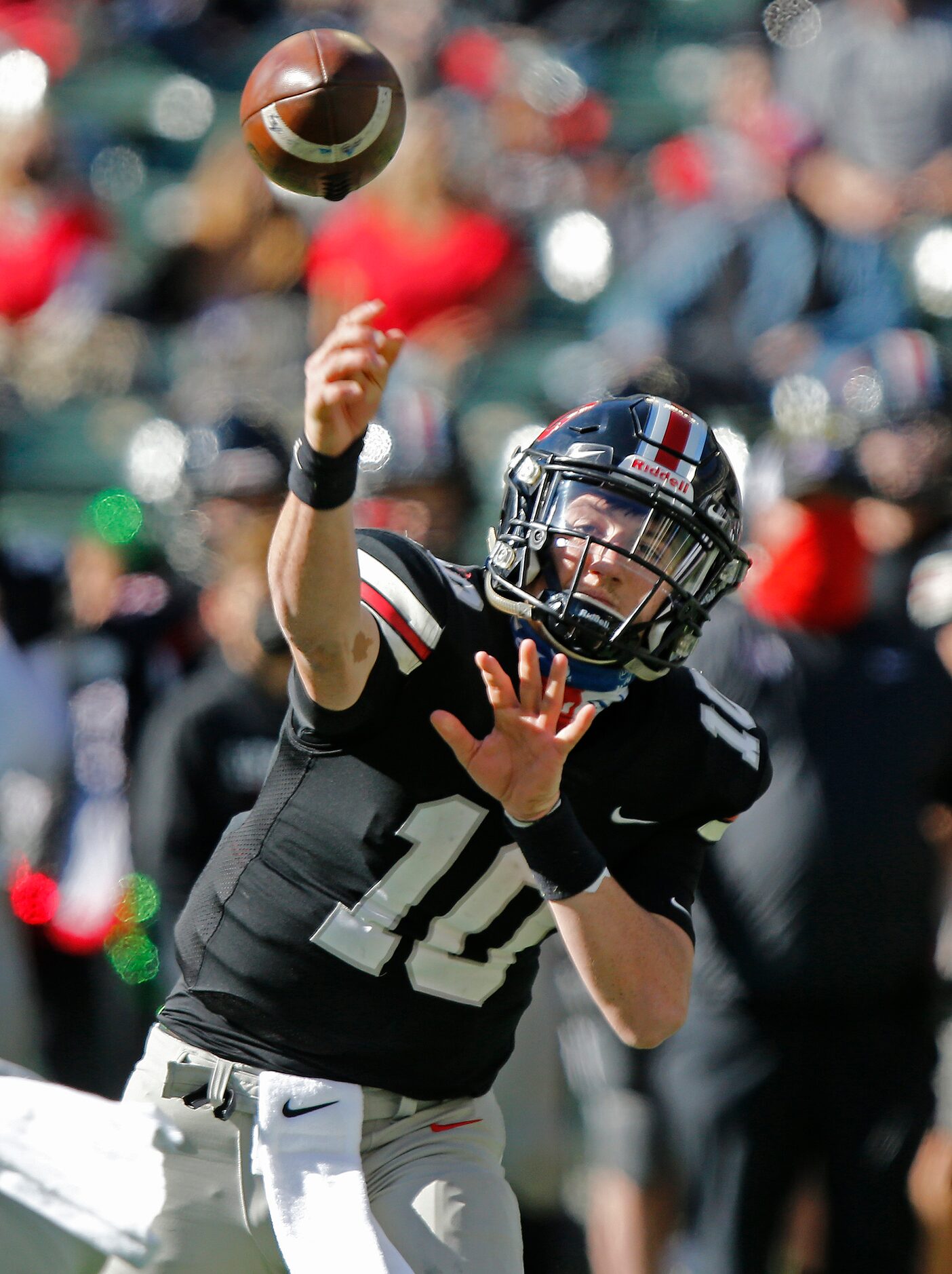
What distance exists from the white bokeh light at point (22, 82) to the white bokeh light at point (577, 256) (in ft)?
7.33

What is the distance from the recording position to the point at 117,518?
509 cm

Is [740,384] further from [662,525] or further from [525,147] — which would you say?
[662,525]

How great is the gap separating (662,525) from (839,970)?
1714 millimetres

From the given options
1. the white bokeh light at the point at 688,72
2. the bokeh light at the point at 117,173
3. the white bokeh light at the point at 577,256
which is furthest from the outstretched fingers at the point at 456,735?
the white bokeh light at the point at 688,72

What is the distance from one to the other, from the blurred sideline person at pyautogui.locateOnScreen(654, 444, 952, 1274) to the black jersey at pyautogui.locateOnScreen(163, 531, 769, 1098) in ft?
4.49

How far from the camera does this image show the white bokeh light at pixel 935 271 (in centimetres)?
605

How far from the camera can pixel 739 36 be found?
23.3 feet

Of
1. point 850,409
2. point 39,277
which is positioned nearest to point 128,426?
point 39,277

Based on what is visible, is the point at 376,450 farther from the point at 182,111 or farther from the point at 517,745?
the point at 182,111

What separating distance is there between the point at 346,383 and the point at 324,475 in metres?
0.12

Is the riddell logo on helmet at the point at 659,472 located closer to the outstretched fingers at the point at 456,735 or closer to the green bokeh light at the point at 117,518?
the outstretched fingers at the point at 456,735

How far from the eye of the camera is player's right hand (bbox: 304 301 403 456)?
6.46 feet

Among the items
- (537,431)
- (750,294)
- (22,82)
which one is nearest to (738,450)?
(537,431)

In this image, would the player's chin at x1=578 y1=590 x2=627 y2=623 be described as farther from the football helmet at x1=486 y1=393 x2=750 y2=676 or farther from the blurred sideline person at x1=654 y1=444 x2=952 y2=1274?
the blurred sideline person at x1=654 y1=444 x2=952 y2=1274
